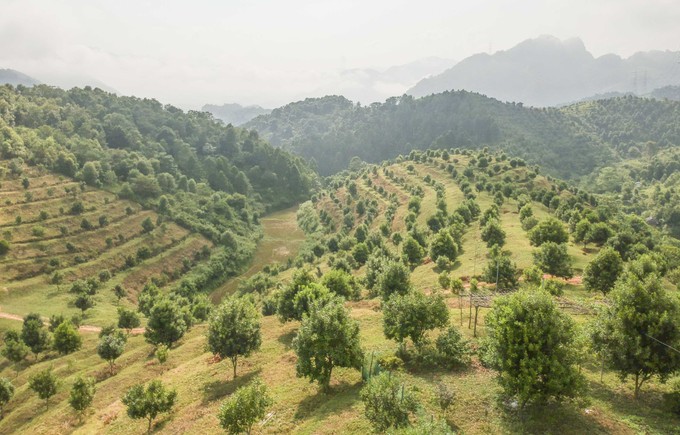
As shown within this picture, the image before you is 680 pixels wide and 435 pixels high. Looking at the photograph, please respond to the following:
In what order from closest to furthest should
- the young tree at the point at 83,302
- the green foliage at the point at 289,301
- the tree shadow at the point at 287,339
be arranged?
the tree shadow at the point at 287,339 → the green foliage at the point at 289,301 → the young tree at the point at 83,302

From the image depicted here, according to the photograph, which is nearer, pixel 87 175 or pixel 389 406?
pixel 389 406

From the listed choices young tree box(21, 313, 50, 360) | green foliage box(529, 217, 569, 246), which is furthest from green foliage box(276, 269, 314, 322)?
green foliage box(529, 217, 569, 246)

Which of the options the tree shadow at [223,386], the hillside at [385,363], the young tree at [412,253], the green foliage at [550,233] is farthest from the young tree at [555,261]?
the tree shadow at [223,386]

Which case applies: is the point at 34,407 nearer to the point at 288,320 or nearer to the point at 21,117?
the point at 288,320

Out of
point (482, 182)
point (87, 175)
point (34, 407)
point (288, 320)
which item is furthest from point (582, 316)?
point (87, 175)

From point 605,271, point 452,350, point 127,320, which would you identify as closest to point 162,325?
point 127,320

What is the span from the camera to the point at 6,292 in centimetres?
9975

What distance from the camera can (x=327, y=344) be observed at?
130 feet

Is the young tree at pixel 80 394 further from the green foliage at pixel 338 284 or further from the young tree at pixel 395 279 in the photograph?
the young tree at pixel 395 279

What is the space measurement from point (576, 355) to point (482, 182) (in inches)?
5402

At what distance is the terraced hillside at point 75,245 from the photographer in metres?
104

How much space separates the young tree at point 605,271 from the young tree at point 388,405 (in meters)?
41.4

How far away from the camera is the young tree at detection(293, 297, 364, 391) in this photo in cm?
3984

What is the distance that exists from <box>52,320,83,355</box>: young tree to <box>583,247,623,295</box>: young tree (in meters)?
84.3
